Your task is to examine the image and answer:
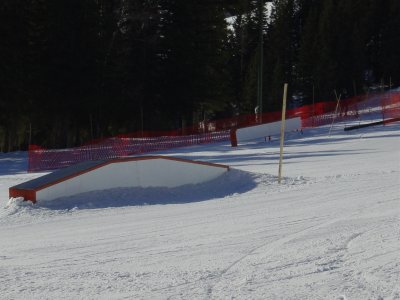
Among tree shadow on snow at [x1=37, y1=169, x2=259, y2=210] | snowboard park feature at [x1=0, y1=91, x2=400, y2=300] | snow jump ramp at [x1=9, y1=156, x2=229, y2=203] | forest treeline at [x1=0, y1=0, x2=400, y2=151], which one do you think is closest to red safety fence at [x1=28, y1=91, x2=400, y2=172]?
forest treeline at [x1=0, y1=0, x2=400, y2=151]

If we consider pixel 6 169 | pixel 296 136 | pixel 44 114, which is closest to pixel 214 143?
pixel 296 136

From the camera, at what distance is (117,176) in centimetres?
1416

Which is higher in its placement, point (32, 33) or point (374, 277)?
point (32, 33)

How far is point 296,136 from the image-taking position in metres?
28.9

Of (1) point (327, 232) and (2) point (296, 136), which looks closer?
(1) point (327, 232)

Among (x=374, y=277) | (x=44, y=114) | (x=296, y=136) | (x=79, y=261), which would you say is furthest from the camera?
(x=44, y=114)

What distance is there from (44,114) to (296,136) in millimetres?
17519

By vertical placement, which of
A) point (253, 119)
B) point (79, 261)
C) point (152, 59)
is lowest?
point (79, 261)

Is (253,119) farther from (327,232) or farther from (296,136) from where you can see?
(327,232)

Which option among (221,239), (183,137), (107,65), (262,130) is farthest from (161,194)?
(107,65)

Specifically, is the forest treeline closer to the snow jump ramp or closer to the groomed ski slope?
the groomed ski slope

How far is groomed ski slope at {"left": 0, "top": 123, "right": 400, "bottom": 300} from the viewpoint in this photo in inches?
232

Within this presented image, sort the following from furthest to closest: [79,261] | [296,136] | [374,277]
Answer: [296,136]
[79,261]
[374,277]

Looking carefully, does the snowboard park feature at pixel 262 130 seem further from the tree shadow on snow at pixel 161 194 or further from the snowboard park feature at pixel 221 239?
the tree shadow on snow at pixel 161 194
